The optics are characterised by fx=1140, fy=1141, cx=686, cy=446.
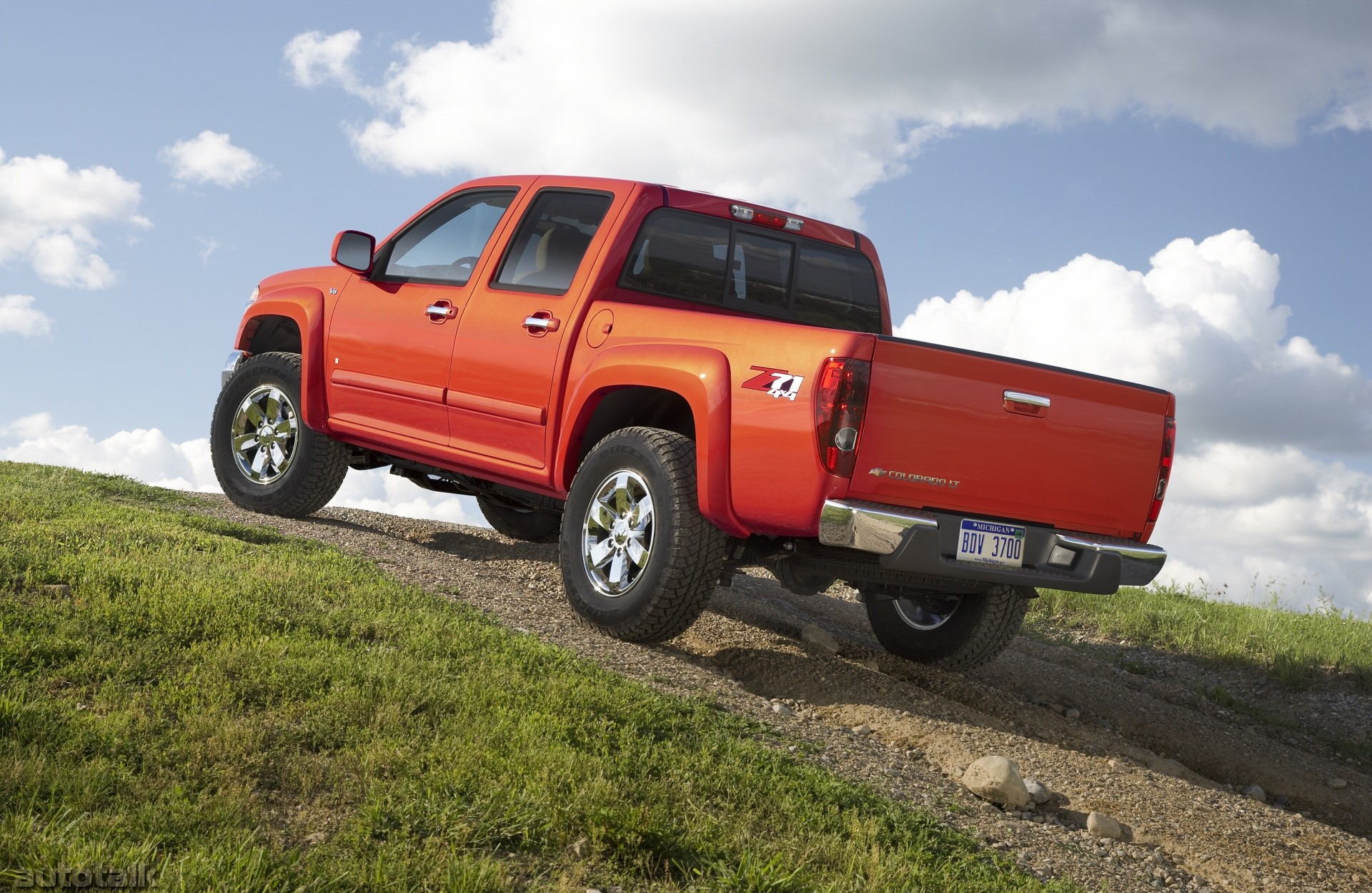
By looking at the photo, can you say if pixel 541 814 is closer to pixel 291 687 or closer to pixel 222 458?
pixel 291 687

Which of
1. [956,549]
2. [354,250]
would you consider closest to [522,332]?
[354,250]

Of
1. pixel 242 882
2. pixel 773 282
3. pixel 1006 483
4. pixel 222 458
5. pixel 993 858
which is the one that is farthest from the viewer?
pixel 222 458

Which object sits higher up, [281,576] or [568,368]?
[568,368]

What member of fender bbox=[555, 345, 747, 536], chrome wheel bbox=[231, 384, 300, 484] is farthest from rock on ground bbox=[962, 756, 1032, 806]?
chrome wheel bbox=[231, 384, 300, 484]

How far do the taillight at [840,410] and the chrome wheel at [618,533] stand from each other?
1067mm

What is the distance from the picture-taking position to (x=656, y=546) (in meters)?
5.12

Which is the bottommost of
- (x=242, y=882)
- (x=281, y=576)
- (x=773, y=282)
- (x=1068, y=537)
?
(x=242, y=882)

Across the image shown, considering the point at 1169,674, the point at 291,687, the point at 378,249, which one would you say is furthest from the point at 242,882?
the point at 1169,674

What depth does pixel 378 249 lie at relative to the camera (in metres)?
7.20

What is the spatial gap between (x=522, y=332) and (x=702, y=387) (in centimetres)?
139

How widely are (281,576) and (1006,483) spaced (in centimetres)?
331

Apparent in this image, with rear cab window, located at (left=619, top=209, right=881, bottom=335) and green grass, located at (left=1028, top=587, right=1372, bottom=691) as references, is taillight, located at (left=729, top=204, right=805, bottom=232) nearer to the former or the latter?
rear cab window, located at (left=619, top=209, right=881, bottom=335)

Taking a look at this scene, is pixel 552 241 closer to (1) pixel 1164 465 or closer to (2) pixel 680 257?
(2) pixel 680 257

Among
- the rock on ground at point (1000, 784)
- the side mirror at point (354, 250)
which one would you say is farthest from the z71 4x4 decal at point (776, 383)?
the side mirror at point (354, 250)
